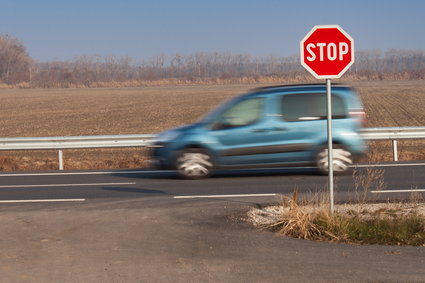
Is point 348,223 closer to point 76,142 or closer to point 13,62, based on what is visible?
point 76,142

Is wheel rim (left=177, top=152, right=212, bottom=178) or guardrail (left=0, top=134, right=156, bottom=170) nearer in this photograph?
wheel rim (left=177, top=152, right=212, bottom=178)

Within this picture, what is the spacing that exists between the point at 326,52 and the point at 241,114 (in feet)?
16.6

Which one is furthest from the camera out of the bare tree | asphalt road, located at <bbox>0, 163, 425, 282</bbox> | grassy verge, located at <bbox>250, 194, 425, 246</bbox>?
the bare tree

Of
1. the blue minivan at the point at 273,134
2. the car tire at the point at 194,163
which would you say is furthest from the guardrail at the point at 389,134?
the car tire at the point at 194,163

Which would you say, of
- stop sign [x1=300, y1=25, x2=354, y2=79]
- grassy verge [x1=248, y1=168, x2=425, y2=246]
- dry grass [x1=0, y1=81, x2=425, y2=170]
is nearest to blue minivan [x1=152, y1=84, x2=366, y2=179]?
grassy verge [x1=248, y1=168, x2=425, y2=246]

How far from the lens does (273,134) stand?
1411 cm

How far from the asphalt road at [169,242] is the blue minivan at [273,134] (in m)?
0.68

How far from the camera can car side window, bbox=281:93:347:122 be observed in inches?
558

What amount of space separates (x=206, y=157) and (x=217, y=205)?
3298 millimetres

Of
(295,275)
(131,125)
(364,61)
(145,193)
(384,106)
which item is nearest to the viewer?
(295,275)

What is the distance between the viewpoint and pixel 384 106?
1770 inches

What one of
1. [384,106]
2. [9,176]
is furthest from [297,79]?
[9,176]

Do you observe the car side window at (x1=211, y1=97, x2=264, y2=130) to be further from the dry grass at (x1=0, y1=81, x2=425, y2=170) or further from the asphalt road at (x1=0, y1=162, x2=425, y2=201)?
the dry grass at (x1=0, y1=81, x2=425, y2=170)

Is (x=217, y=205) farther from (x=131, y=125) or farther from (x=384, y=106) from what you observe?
(x=384, y=106)
